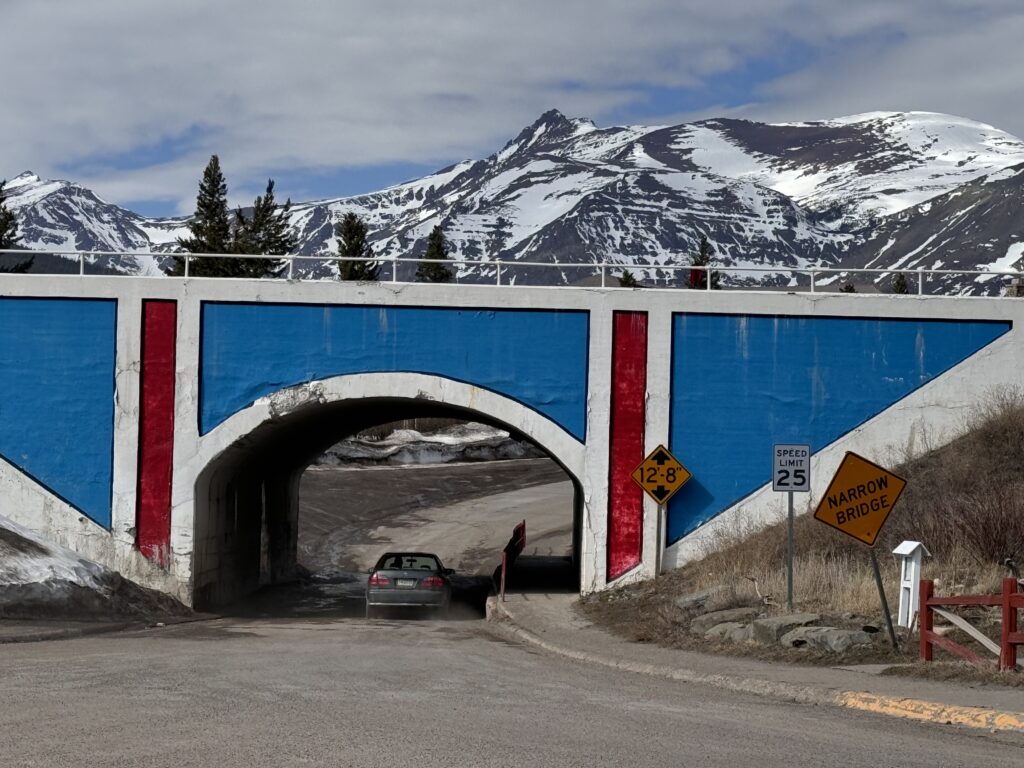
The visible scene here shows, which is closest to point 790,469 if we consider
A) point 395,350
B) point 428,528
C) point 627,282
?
point 395,350

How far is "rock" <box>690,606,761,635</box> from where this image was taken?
18750 millimetres

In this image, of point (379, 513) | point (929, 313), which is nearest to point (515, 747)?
point (929, 313)

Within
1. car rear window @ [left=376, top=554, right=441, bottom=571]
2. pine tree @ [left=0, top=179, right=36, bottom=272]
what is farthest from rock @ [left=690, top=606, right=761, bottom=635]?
pine tree @ [left=0, top=179, right=36, bottom=272]

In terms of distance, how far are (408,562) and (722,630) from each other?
32.6ft

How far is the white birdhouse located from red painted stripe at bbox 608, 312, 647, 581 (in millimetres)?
9113

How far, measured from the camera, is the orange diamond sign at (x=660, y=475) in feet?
81.8

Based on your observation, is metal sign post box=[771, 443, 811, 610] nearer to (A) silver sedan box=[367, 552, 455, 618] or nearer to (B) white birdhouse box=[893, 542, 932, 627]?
(B) white birdhouse box=[893, 542, 932, 627]

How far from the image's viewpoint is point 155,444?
2589cm

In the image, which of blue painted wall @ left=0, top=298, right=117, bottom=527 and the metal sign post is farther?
blue painted wall @ left=0, top=298, right=117, bottom=527

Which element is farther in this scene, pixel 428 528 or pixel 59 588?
pixel 428 528

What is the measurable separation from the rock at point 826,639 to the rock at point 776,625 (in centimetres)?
18

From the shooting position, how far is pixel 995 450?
997 inches

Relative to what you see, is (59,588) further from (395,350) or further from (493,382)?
(493,382)

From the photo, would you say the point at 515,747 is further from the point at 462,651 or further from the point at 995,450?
the point at 995,450
